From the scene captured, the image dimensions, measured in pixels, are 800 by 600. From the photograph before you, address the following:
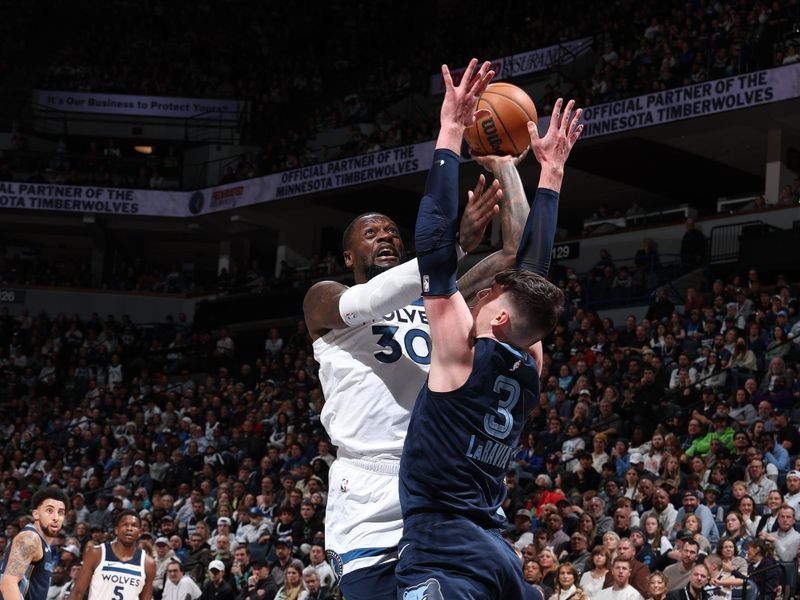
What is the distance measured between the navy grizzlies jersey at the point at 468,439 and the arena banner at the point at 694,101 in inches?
700

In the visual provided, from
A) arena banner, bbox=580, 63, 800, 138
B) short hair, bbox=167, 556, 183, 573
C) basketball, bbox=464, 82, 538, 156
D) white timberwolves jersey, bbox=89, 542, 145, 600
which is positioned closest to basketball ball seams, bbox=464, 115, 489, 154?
basketball, bbox=464, 82, 538, 156

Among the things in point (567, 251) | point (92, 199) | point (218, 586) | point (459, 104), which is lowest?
point (218, 586)

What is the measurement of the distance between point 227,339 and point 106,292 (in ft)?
22.5

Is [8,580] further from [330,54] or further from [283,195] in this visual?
[330,54]

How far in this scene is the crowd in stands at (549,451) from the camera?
39.9 ft

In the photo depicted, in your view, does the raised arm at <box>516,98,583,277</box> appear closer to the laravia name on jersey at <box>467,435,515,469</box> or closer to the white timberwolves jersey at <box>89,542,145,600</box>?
the laravia name on jersey at <box>467,435,515,469</box>

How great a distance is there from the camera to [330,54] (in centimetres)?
3569

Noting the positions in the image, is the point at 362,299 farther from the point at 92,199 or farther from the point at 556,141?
the point at 92,199

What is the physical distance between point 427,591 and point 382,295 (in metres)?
1.16

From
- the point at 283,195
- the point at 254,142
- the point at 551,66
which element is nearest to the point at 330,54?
the point at 254,142

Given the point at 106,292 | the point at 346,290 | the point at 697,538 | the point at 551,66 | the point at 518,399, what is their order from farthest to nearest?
1. the point at 106,292
2. the point at 551,66
3. the point at 697,538
4. the point at 346,290
5. the point at 518,399

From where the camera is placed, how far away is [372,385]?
4938 mm

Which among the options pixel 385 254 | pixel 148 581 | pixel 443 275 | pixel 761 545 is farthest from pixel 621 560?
pixel 443 275

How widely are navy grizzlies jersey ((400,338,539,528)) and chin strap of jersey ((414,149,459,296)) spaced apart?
277 mm
